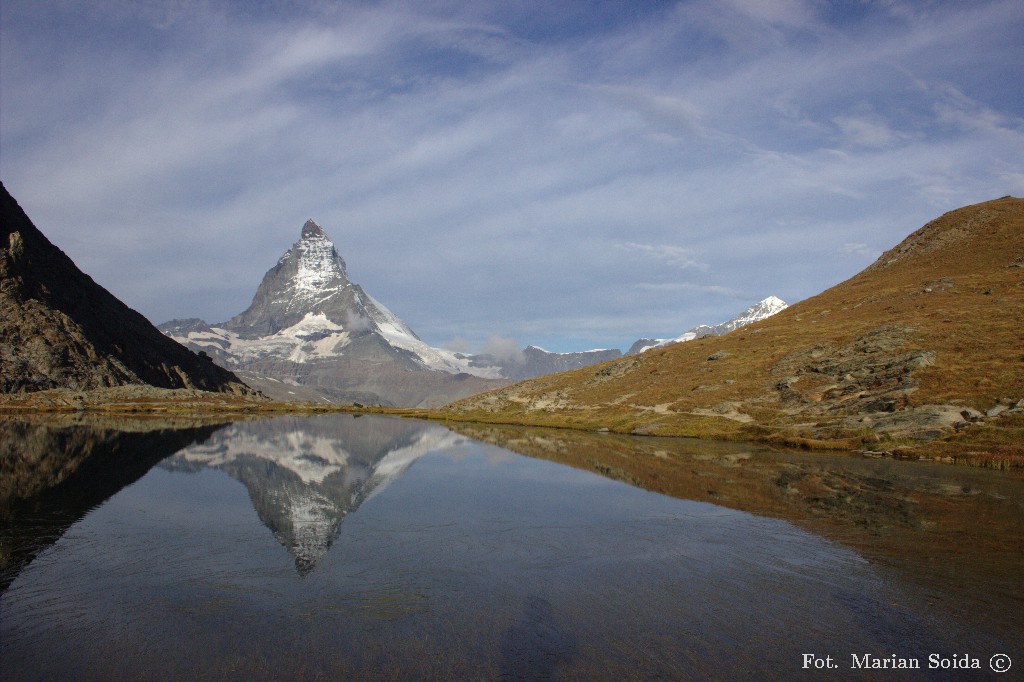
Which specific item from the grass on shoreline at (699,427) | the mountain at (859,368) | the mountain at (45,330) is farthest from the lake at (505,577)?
the mountain at (45,330)

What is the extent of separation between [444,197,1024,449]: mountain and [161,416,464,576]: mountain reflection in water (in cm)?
3521

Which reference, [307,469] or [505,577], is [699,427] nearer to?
[307,469]

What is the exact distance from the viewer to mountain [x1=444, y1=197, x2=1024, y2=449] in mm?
61688

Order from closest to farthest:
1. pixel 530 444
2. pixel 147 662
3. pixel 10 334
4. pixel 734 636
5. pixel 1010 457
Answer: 1. pixel 147 662
2. pixel 734 636
3. pixel 1010 457
4. pixel 530 444
5. pixel 10 334

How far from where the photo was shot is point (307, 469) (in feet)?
149

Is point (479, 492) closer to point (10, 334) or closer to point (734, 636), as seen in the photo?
point (734, 636)

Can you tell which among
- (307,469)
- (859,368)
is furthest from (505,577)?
(859,368)

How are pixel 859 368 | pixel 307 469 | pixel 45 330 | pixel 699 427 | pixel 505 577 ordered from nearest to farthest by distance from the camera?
pixel 505 577 → pixel 307 469 → pixel 699 427 → pixel 859 368 → pixel 45 330

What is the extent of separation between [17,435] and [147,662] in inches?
2667

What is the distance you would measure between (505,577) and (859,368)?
242ft

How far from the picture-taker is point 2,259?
165125mm

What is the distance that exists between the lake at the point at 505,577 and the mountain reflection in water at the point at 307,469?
0.32 m

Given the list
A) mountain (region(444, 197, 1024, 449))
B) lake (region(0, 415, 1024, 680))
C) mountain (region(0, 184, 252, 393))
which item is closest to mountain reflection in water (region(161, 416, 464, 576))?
lake (region(0, 415, 1024, 680))

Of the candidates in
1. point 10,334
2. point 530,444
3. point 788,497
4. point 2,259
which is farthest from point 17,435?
point 2,259
